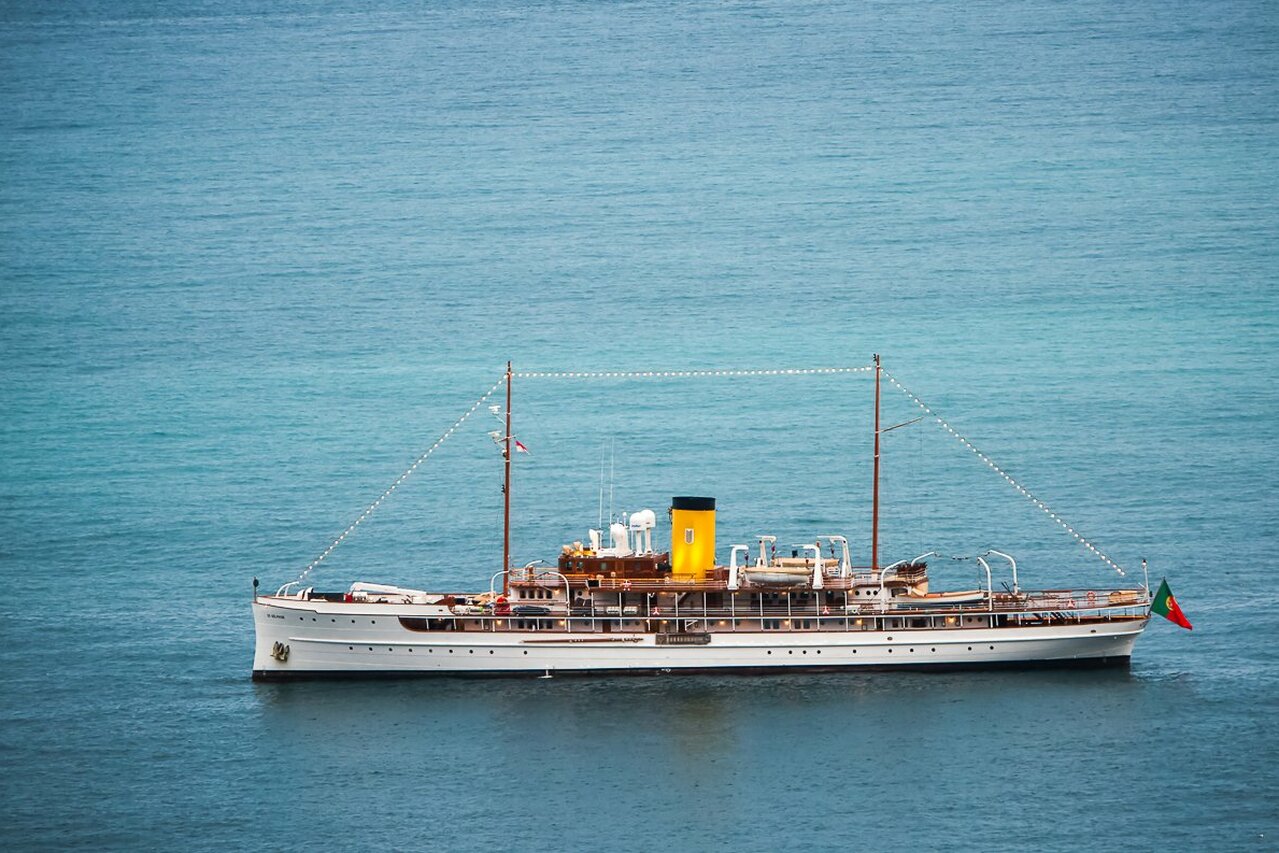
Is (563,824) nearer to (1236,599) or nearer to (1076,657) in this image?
(1076,657)

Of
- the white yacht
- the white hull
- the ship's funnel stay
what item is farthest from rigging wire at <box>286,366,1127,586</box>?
the ship's funnel stay

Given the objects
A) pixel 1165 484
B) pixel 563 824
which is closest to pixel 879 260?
pixel 1165 484

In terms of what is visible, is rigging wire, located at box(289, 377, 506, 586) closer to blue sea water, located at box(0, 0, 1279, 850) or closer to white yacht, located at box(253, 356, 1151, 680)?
blue sea water, located at box(0, 0, 1279, 850)

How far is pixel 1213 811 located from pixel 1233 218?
360 ft

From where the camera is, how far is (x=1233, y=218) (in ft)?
626

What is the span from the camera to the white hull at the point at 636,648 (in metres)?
104

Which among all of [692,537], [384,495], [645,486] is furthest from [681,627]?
[384,495]

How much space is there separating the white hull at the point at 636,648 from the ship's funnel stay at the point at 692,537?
3.56 meters

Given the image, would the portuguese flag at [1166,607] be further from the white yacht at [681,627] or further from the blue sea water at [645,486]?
the blue sea water at [645,486]

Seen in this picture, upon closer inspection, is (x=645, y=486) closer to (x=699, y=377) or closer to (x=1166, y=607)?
(x=699, y=377)

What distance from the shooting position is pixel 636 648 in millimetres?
104750

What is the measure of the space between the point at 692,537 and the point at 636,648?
18.6 feet

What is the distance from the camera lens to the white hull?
4107 inches

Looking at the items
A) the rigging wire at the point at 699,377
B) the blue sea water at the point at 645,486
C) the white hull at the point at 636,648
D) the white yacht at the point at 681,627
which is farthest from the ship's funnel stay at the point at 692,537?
the rigging wire at the point at 699,377
